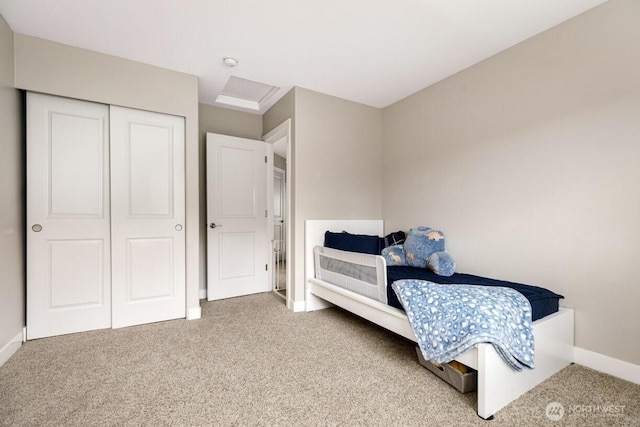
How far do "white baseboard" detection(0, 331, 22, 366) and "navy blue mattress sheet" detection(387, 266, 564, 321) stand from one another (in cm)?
263

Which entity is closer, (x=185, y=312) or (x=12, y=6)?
(x=12, y=6)

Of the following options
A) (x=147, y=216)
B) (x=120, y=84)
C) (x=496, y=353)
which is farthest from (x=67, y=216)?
(x=496, y=353)

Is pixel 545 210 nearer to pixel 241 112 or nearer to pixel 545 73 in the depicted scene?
pixel 545 73

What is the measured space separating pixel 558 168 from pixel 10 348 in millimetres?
4047

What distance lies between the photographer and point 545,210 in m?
2.12

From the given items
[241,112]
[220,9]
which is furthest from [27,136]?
[241,112]

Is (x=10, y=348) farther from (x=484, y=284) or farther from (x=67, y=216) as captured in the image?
(x=484, y=284)

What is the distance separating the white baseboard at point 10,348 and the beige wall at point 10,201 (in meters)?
0.02

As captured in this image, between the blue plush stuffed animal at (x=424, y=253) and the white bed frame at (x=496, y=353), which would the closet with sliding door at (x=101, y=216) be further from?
the blue plush stuffed animal at (x=424, y=253)

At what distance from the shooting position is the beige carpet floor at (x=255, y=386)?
56.0 inches

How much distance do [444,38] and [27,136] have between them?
3.34 meters

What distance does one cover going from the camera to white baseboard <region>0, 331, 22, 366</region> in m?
1.93

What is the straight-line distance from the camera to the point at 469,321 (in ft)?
4.98

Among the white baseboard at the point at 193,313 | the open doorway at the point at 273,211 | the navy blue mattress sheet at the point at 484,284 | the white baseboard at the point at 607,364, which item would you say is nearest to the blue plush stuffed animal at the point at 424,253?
the navy blue mattress sheet at the point at 484,284
